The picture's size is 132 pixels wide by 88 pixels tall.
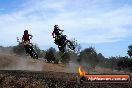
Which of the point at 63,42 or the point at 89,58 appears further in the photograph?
the point at 89,58

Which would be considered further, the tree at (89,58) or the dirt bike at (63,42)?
the tree at (89,58)

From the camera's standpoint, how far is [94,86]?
68.1 feet

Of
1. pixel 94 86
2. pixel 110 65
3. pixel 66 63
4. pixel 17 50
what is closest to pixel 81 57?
pixel 66 63

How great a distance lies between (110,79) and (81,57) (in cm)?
7005

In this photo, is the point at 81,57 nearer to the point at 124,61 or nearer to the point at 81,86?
the point at 124,61

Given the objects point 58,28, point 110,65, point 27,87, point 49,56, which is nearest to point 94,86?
point 27,87

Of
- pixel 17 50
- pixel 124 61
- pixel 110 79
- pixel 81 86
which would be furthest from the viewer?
pixel 17 50

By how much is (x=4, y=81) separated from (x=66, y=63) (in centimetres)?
6273

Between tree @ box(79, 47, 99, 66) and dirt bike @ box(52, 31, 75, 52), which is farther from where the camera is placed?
tree @ box(79, 47, 99, 66)

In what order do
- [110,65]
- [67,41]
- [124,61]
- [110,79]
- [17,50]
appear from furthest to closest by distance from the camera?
[110,65] → [17,50] → [124,61] → [67,41] → [110,79]

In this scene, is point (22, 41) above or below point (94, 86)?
above

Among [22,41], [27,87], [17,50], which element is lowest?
[27,87]

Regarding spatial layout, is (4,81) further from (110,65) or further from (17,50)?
(110,65)

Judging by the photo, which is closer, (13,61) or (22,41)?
(22,41)
